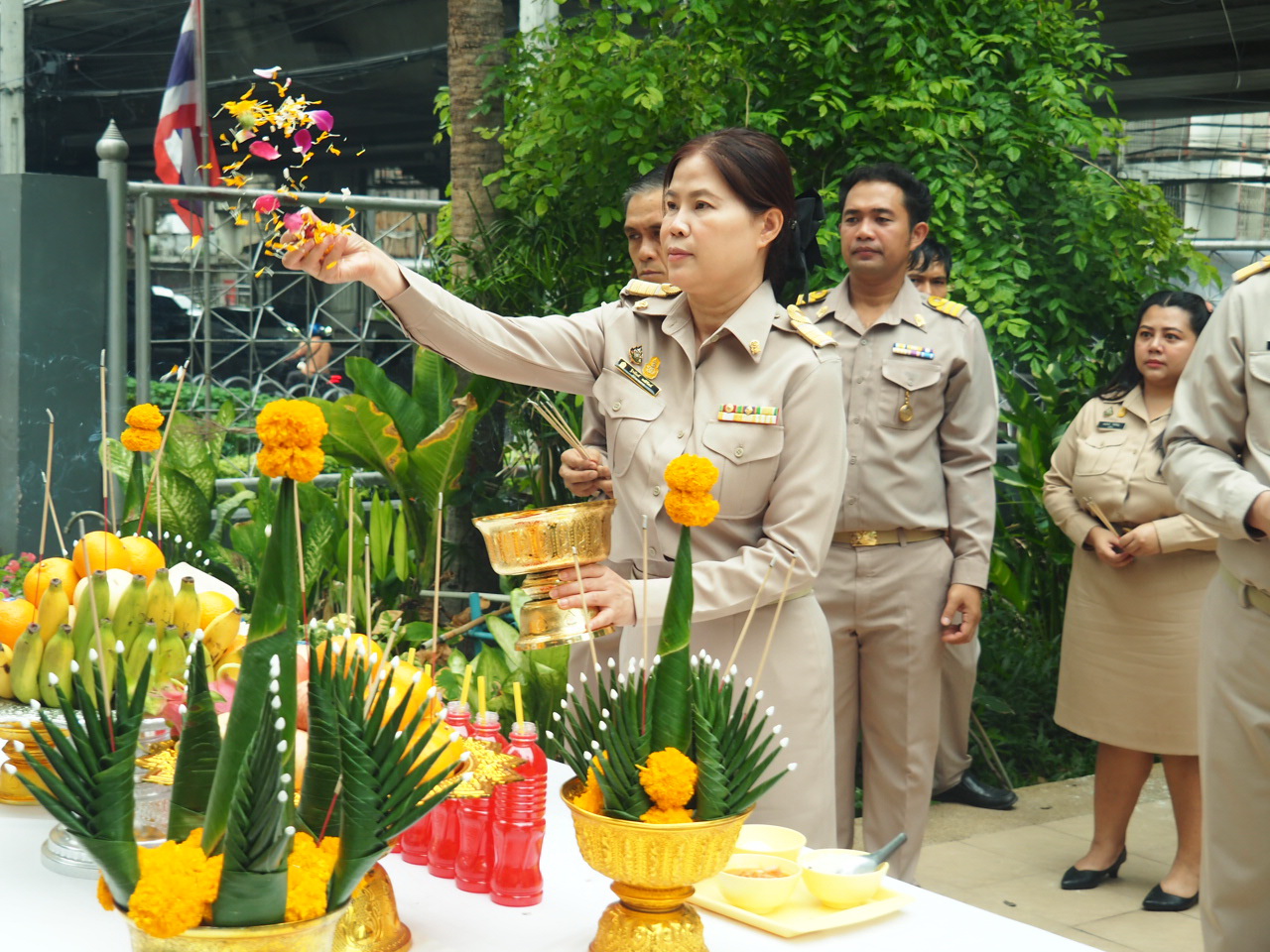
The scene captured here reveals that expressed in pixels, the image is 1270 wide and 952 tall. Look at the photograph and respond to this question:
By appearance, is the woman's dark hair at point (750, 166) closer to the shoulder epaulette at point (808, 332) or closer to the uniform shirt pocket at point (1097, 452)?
the shoulder epaulette at point (808, 332)

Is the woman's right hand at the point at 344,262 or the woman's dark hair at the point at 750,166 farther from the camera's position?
the woman's dark hair at the point at 750,166

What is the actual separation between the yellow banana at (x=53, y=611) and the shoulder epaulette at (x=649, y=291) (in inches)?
41.3

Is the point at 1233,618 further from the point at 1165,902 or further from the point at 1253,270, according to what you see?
the point at 1165,902

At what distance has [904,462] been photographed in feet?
11.1

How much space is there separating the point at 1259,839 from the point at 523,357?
5.47ft

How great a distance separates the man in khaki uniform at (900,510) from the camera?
3.37 metres

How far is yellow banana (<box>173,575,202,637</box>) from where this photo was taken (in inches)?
72.0

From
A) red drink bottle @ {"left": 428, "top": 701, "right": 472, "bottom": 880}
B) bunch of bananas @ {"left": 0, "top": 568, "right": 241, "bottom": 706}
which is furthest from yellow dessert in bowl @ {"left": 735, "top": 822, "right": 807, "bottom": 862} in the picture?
bunch of bananas @ {"left": 0, "top": 568, "right": 241, "bottom": 706}

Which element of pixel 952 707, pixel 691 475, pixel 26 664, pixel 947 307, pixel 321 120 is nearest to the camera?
pixel 691 475

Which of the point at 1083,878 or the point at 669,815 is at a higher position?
the point at 669,815

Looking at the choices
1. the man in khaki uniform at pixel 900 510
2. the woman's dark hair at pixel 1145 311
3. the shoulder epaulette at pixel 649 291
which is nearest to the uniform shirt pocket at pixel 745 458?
the shoulder epaulette at pixel 649 291

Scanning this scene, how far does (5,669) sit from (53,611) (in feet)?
0.47

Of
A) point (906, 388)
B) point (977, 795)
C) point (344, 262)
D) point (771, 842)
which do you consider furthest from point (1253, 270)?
point (977, 795)

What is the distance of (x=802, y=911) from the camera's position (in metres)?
1.54
